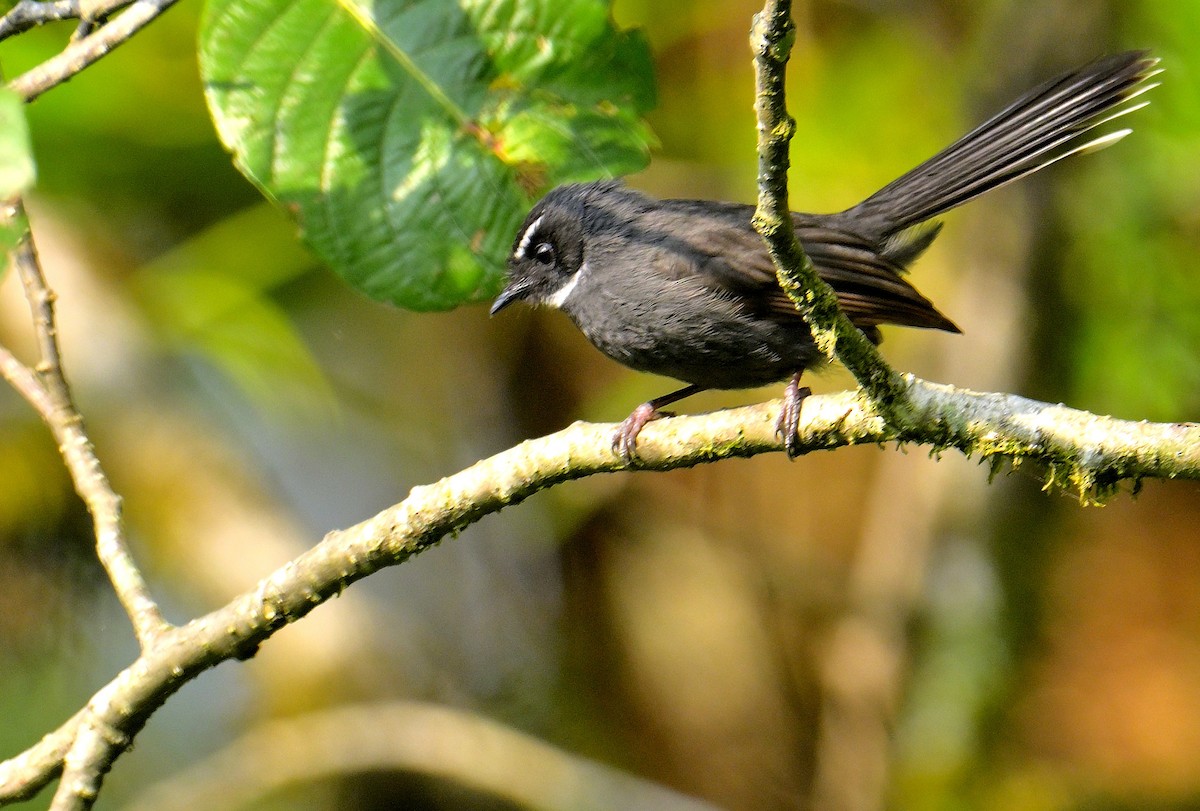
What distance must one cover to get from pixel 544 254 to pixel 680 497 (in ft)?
10.2

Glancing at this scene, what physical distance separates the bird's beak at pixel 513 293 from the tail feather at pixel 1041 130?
138 centimetres

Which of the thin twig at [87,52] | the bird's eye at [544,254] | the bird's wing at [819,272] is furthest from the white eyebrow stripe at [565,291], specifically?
the thin twig at [87,52]

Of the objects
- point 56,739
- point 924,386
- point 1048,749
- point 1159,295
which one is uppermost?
point 1159,295

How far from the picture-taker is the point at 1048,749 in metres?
6.05

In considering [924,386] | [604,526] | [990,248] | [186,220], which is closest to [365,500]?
[604,526]

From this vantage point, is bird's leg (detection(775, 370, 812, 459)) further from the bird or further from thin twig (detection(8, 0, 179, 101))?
thin twig (detection(8, 0, 179, 101))

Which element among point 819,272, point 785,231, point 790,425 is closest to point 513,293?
point 819,272

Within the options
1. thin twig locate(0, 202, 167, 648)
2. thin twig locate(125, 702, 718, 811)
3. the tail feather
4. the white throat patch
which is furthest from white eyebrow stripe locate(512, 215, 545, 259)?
thin twig locate(125, 702, 718, 811)

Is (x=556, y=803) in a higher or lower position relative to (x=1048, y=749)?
lower

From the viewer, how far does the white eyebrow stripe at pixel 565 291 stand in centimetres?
367

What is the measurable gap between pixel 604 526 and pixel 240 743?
102 inches

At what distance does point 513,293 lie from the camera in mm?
3906

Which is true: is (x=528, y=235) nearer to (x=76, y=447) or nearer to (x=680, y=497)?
(x=76, y=447)

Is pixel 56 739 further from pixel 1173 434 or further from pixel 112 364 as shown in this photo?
Result: pixel 112 364
